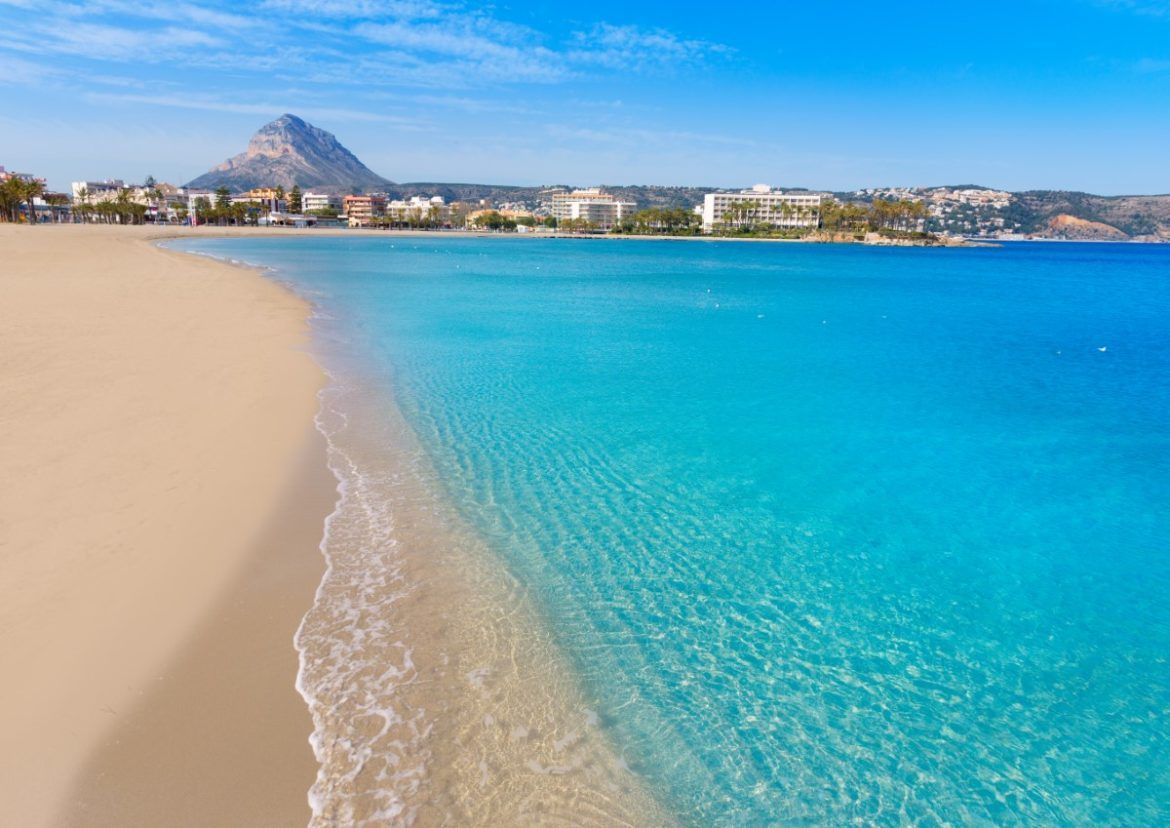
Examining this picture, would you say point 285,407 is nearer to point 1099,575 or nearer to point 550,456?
point 550,456

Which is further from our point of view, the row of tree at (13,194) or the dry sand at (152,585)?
the row of tree at (13,194)

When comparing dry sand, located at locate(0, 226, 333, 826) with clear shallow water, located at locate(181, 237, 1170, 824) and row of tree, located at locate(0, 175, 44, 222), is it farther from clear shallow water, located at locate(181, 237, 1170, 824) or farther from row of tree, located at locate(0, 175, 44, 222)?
row of tree, located at locate(0, 175, 44, 222)

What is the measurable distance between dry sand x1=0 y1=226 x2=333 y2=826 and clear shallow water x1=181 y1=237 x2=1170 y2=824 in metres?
2.92

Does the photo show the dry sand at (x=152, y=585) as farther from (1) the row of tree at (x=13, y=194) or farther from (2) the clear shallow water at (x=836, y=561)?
(1) the row of tree at (x=13, y=194)

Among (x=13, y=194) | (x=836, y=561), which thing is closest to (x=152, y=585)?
(x=836, y=561)

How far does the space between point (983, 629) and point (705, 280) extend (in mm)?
64899

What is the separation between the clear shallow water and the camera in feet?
20.7

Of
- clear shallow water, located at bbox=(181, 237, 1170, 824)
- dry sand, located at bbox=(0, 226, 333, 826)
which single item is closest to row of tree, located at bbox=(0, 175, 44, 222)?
clear shallow water, located at bbox=(181, 237, 1170, 824)

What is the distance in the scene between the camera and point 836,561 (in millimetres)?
10102

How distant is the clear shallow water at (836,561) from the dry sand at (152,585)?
292 centimetres

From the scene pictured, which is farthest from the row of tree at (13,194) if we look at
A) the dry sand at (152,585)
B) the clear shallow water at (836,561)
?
the dry sand at (152,585)

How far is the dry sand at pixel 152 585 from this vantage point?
5.59 meters

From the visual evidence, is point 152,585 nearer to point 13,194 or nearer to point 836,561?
point 836,561

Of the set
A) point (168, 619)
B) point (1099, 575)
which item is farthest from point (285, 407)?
point (1099, 575)
